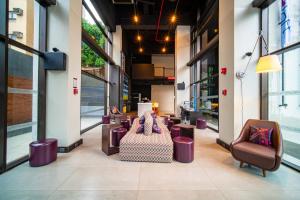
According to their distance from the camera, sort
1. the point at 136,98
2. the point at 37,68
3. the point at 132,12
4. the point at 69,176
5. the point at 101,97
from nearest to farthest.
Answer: the point at 69,176 → the point at 37,68 → the point at 101,97 → the point at 132,12 → the point at 136,98

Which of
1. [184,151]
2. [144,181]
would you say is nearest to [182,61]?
[184,151]

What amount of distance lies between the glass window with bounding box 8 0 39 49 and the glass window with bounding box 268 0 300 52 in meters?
5.59

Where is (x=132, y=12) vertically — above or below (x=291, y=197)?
above

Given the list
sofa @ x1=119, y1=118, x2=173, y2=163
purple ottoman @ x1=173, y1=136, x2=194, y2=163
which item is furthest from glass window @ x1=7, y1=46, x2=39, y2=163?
purple ottoman @ x1=173, y1=136, x2=194, y2=163

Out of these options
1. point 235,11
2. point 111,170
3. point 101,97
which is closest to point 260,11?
point 235,11

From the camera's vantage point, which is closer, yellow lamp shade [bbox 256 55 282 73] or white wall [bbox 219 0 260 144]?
yellow lamp shade [bbox 256 55 282 73]

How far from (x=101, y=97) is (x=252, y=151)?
6902 mm

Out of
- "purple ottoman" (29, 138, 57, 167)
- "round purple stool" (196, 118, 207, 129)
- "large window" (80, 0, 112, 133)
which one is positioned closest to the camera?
"purple ottoman" (29, 138, 57, 167)

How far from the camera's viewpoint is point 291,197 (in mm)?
2125

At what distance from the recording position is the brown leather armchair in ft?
8.34

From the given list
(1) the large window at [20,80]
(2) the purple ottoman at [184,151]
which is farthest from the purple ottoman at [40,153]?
(2) the purple ottoman at [184,151]

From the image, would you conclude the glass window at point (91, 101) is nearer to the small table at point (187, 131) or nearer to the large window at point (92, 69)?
the large window at point (92, 69)

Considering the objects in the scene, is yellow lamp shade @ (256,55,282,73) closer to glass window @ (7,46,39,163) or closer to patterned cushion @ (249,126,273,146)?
patterned cushion @ (249,126,273,146)

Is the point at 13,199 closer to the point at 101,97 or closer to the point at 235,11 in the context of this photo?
the point at 235,11
